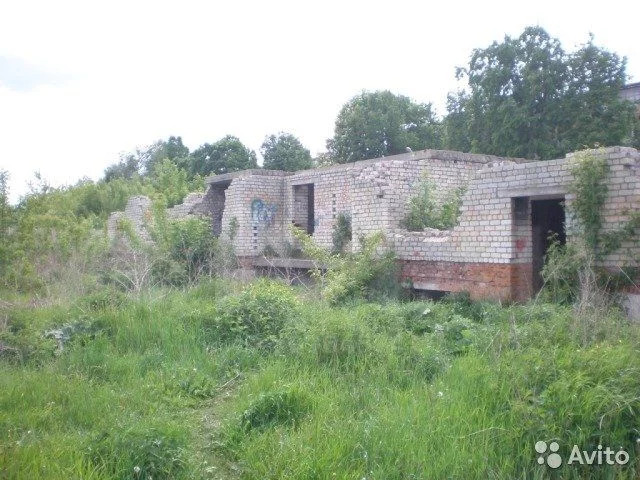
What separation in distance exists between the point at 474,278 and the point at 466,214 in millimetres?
1002

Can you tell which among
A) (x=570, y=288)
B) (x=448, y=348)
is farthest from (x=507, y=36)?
(x=448, y=348)

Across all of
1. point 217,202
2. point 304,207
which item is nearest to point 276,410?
point 304,207

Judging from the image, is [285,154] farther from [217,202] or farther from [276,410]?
[276,410]

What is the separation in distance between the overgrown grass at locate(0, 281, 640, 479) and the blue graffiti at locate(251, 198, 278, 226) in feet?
23.6

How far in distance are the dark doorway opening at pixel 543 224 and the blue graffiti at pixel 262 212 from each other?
287 inches

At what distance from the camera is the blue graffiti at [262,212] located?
14891 mm

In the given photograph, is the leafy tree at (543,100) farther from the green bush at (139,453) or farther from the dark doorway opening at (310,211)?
the green bush at (139,453)

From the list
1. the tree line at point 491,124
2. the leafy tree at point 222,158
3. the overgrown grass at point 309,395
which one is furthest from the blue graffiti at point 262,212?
the leafy tree at point 222,158

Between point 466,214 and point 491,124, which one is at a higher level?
point 491,124

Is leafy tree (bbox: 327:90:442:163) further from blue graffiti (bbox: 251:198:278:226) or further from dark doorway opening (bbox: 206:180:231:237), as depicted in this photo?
blue graffiti (bbox: 251:198:278:226)

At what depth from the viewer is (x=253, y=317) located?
300 inches

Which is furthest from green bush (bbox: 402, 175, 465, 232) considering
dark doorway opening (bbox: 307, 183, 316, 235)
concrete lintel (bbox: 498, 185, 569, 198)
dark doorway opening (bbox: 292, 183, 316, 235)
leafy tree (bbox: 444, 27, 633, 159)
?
leafy tree (bbox: 444, 27, 633, 159)

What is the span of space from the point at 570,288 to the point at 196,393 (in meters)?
4.87

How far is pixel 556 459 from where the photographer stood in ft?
13.2
